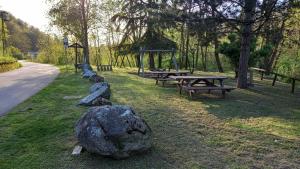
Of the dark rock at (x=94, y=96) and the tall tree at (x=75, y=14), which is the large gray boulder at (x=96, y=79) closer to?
the dark rock at (x=94, y=96)

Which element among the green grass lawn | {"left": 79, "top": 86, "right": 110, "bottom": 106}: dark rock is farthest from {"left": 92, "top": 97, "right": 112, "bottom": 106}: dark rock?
the green grass lawn

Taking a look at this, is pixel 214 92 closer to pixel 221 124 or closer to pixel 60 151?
pixel 221 124

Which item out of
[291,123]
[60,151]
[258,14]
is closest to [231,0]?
[258,14]

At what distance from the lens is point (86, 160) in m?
4.27

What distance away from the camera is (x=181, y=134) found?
5.42 metres

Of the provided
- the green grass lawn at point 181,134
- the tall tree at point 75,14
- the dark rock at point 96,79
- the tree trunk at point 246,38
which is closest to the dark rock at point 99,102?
the green grass lawn at point 181,134

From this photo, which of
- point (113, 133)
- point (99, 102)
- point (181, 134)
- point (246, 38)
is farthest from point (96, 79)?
point (113, 133)

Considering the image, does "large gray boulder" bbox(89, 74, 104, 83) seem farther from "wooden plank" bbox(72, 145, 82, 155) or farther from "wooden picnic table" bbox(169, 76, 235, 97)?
"wooden plank" bbox(72, 145, 82, 155)

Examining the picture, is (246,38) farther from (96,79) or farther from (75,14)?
(75,14)

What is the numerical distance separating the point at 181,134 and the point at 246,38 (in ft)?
22.7

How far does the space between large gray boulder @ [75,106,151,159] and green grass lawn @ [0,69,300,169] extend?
163mm

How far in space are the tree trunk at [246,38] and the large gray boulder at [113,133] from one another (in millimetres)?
6806

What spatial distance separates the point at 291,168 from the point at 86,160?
9.03 feet

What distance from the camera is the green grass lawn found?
13.8ft
